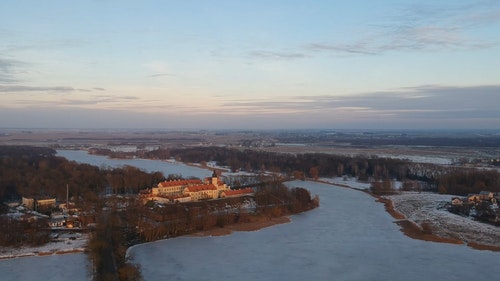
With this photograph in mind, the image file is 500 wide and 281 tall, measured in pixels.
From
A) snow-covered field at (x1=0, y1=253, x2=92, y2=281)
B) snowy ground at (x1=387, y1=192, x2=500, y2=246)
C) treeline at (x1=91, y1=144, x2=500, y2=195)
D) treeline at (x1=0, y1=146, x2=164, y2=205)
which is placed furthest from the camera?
treeline at (x1=91, y1=144, x2=500, y2=195)

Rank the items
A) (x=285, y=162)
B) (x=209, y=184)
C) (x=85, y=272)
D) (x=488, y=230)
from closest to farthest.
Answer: (x=85, y=272) → (x=488, y=230) → (x=209, y=184) → (x=285, y=162)

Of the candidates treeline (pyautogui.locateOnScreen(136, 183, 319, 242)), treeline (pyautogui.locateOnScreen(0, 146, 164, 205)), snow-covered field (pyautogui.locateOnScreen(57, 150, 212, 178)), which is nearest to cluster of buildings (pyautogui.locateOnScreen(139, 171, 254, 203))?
treeline (pyautogui.locateOnScreen(136, 183, 319, 242))

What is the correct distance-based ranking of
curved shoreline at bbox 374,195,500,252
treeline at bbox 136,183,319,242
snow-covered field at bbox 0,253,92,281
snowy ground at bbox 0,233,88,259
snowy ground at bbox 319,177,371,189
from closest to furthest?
snow-covered field at bbox 0,253,92,281
snowy ground at bbox 0,233,88,259
curved shoreline at bbox 374,195,500,252
treeline at bbox 136,183,319,242
snowy ground at bbox 319,177,371,189

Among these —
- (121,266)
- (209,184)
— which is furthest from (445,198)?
(121,266)

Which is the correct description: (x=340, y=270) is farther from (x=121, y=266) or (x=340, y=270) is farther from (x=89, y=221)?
(x=89, y=221)

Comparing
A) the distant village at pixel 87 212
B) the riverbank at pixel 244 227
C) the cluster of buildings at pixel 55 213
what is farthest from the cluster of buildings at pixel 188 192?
the riverbank at pixel 244 227

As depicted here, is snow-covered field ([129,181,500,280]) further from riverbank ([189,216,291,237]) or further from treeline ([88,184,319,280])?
treeline ([88,184,319,280])

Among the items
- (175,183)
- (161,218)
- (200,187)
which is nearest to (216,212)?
(161,218)
